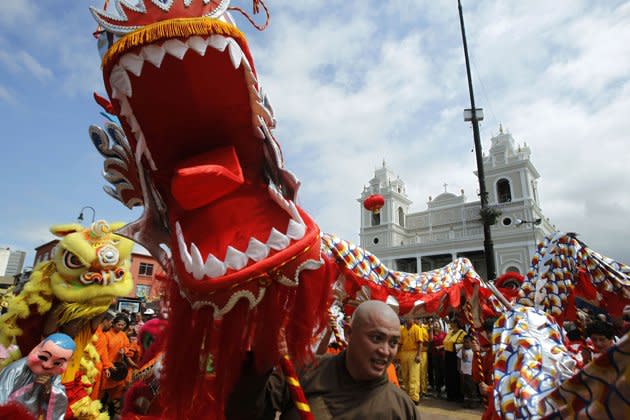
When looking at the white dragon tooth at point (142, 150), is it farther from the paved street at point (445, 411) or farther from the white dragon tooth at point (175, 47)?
the paved street at point (445, 411)

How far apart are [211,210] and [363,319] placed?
699 millimetres

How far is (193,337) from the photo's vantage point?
3.16 ft

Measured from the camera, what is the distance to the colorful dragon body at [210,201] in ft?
3.05

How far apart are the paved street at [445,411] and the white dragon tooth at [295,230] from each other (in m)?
→ 5.67

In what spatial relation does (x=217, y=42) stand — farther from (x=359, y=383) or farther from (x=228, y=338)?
(x=359, y=383)

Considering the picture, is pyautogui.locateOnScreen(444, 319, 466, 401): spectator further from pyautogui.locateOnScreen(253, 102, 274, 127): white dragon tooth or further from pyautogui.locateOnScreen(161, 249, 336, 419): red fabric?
pyautogui.locateOnScreen(253, 102, 274, 127): white dragon tooth

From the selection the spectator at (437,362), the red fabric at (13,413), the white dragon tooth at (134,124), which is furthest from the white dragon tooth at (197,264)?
the spectator at (437,362)

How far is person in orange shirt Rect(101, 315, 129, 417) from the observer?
4098mm

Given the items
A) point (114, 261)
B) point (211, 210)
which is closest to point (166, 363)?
point (211, 210)

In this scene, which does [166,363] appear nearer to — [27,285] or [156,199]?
[156,199]

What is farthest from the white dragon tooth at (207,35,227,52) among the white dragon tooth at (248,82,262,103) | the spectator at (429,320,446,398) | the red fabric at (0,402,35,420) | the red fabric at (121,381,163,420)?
the spectator at (429,320,446,398)

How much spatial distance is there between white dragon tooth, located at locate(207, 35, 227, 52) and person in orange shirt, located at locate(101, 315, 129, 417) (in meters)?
4.13

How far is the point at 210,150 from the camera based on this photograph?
1.17 metres

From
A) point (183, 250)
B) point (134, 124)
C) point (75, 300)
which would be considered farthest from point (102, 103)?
point (75, 300)
